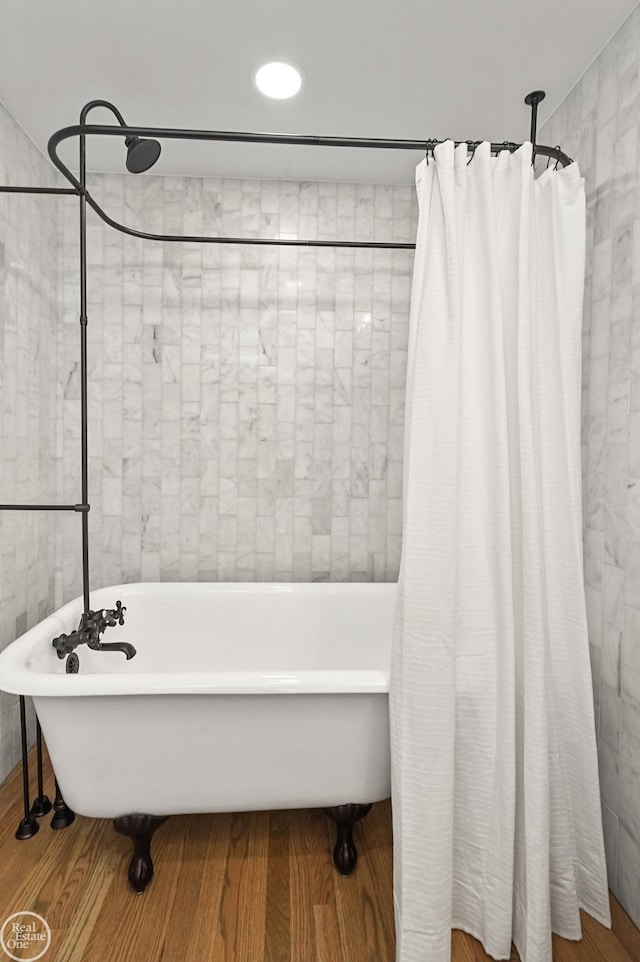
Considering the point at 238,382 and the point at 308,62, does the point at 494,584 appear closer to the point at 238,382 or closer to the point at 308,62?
the point at 238,382

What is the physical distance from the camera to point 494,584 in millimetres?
1418

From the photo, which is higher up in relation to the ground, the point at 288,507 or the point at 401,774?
the point at 288,507

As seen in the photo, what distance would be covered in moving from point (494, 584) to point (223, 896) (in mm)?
1164

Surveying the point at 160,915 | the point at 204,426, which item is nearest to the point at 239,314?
the point at 204,426

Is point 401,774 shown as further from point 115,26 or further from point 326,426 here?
point 115,26

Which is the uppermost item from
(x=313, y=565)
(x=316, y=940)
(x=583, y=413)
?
(x=583, y=413)

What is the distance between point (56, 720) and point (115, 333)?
1.67m

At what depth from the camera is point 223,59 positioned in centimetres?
177

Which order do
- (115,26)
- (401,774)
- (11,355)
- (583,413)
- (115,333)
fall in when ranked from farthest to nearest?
(115,333) < (11,355) < (583,413) < (115,26) < (401,774)

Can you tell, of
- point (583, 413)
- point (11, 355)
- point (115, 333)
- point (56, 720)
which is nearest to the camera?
point (56, 720)

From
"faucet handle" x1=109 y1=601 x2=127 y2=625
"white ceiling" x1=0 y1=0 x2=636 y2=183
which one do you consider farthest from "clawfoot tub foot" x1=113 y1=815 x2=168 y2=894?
"white ceiling" x1=0 y1=0 x2=636 y2=183

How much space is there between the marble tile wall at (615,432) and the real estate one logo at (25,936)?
1.54 m

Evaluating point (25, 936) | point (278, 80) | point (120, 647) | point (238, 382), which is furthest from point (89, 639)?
point (278, 80)

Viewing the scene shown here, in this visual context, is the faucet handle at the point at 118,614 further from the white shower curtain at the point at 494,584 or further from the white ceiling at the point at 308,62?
the white ceiling at the point at 308,62
